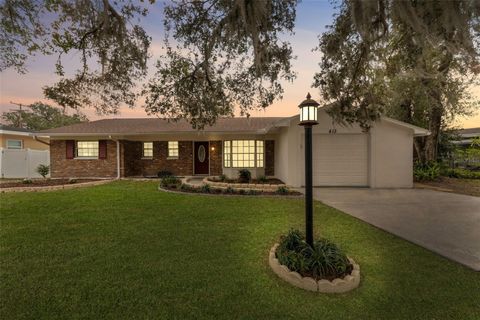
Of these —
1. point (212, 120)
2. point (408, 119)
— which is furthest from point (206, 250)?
point (408, 119)

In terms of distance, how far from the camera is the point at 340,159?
10.8 meters

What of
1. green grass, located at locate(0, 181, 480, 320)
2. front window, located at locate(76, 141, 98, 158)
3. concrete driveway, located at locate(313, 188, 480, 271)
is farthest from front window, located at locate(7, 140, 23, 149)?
concrete driveway, located at locate(313, 188, 480, 271)

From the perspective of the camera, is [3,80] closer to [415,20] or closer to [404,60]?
[415,20]

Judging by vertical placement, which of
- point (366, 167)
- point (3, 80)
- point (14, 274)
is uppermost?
point (3, 80)

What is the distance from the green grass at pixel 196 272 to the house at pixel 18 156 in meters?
11.8

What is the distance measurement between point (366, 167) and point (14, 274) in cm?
1136

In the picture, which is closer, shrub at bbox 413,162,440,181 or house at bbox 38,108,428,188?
house at bbox 38,108,428,188

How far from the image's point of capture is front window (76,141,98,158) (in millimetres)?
14141

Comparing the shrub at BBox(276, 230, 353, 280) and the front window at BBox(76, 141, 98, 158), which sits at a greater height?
the front window at BBox(76, 141, 98, 158)

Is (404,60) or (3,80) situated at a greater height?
(404,60)

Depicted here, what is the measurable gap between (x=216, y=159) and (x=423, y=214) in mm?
10016

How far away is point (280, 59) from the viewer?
18.1 feet

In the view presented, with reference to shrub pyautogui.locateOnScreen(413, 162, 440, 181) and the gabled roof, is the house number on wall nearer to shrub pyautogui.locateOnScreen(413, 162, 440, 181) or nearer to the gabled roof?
the gabled roof

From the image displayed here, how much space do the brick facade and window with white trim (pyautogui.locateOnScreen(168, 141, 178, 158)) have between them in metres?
0.19
